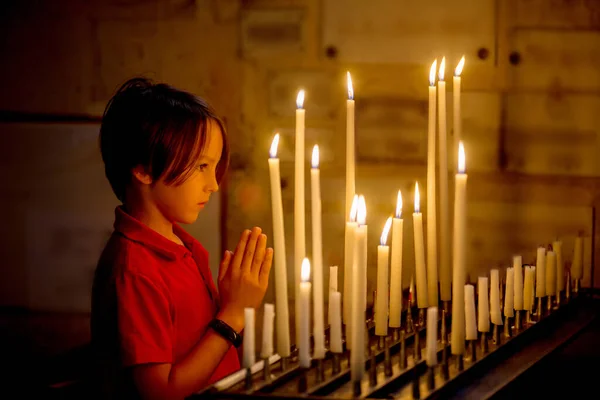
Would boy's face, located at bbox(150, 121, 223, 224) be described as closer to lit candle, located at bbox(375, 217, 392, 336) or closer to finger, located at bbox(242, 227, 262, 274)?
finger, located at bbox(242, 227, 262, 274)

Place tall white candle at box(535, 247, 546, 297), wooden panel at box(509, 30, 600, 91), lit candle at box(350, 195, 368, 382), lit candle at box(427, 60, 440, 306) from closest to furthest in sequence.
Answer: lit candle at box(350, 195, 368, 382) → lit candle at box(427, 60, 440, 306) → tall white candle at box(535, 247, 546, 297) → wooden panel at box(509, 30, 600, 91)

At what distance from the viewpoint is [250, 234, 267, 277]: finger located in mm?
1326

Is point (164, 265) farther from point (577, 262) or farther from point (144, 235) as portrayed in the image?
point (577, 262)

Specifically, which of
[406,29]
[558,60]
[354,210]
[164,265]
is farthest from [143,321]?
[558,60]

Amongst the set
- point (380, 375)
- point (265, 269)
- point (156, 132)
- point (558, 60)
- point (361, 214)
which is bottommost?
point (380, 375)

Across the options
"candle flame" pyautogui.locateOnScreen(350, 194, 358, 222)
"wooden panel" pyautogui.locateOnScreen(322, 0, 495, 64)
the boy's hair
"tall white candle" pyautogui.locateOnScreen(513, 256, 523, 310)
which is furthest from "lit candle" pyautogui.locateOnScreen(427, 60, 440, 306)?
"wooden panel" pyautogui.locateOnScreen(322, 0, 495, 64)

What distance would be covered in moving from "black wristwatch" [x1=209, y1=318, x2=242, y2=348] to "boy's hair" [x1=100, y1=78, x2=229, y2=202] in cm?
23

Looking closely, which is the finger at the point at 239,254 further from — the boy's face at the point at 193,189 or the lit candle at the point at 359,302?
the lit candle at the point at 359,302

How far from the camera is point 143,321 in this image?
48.3 inches

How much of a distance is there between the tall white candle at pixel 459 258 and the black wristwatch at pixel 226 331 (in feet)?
1.12

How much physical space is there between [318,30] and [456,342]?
1.23 meters

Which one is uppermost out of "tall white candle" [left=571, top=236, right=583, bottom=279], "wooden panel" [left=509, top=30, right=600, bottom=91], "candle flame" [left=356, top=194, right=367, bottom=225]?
"wooden panel" [left=509, top=30, right=600, bottom=91]

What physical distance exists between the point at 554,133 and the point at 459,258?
3.77ft

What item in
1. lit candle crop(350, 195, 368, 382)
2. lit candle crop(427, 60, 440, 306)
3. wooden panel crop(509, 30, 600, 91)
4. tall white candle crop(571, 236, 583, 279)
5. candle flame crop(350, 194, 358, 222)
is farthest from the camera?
wooden panel crop(509, 30, 600, 91)
